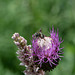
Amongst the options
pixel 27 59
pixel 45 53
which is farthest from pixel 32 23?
pixel 27 59

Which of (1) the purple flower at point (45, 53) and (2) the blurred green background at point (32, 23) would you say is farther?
(2) the blurred green background at point (32, 23)

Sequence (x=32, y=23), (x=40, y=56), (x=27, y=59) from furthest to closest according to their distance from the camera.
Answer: (x=32, y=23) → (x=40, y=56) → (x=27, y=59)

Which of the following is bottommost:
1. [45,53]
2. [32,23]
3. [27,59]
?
Result: [27,59]

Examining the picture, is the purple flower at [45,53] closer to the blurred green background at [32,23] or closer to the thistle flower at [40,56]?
the thistle flower at [40,56]

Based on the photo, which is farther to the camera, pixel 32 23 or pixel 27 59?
pixel 32 23

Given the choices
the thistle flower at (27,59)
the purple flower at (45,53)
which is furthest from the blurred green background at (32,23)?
the thistle flower at (27,59)

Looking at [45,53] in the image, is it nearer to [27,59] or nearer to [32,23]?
[27,59]

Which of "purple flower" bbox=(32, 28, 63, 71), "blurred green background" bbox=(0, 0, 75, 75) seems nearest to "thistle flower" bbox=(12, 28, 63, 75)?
"purple flower" bbox=(32, 28, 63, 71)

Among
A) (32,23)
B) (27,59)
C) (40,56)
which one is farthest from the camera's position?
(32,23)

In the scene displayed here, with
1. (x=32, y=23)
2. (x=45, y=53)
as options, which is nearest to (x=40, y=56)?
(x=45, y=53)

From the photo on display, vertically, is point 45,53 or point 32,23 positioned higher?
point 32,23
